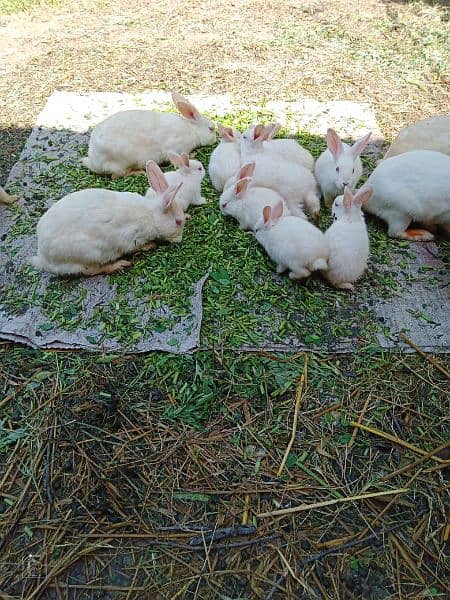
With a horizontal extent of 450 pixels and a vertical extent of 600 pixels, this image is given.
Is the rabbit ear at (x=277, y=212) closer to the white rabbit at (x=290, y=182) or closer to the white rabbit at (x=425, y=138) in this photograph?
the white rabbit at (x=290, y=182)

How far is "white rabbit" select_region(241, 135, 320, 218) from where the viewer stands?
10.7 feet

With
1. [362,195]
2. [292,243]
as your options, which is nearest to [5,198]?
[292,243]

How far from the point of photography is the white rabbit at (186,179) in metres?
3.32

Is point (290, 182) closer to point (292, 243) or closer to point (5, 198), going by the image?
point (292, 243)

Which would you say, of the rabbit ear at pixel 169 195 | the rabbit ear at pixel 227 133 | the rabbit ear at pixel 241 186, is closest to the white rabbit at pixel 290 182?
the rabbit ear at pixel 241 186

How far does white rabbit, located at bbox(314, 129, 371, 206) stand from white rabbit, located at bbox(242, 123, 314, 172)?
162 mm

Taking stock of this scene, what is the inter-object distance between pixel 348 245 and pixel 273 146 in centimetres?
111

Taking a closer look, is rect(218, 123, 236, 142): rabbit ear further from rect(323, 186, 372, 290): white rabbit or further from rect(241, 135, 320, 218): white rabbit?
rect(323, 186, 372, 290): white rabbit

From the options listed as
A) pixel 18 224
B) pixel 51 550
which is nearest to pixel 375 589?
pixel 51 550

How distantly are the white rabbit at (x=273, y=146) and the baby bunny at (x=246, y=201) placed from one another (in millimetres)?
354

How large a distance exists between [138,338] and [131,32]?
15.9 ft

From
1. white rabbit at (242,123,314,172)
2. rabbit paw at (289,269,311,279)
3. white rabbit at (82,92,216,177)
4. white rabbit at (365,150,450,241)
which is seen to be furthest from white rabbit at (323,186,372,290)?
white rabbit at (82,92,216,177)

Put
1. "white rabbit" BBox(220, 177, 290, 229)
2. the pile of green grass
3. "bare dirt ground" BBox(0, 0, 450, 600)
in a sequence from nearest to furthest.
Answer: "bare dirt ground" BBox(0, 0, 450, 600), the pile of green grass, "white rabbit" BBox(220, 177, 290, 229)

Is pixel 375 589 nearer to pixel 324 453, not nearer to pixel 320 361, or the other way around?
pixel 324 453
